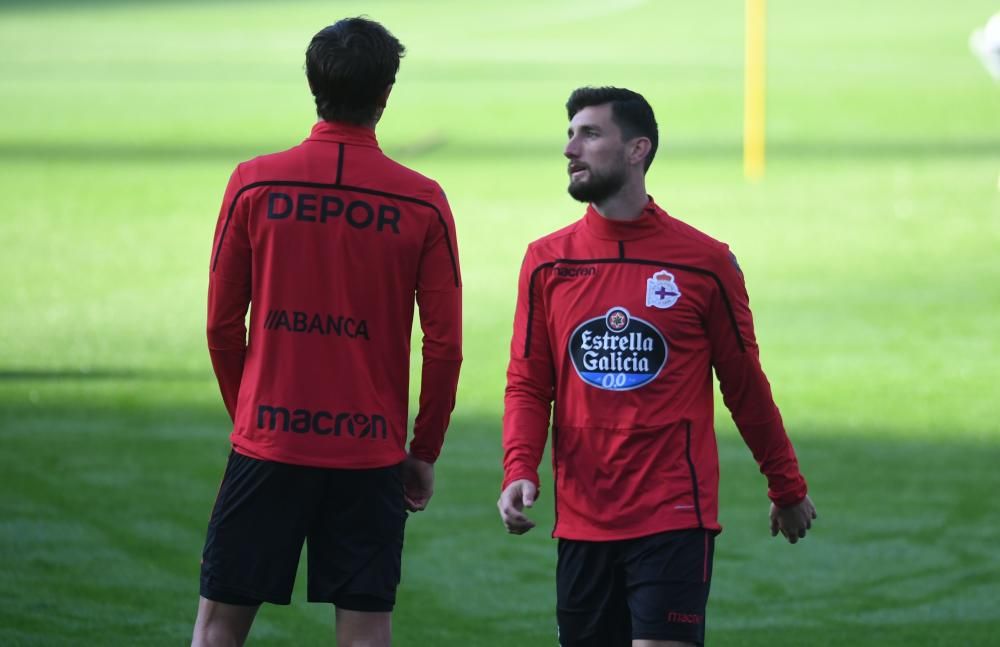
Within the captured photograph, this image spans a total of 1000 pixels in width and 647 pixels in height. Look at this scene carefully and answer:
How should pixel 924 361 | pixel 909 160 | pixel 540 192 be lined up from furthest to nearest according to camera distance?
pixel 909 160 < pixel 540 192 < pixel 924 361

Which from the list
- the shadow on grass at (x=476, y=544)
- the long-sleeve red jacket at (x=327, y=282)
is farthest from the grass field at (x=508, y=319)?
the long-sleeve red jacket at (x=327, y=282)

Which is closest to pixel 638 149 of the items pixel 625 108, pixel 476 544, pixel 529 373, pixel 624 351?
pixel 625 108

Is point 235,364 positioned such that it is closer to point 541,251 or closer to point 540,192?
point 541,251

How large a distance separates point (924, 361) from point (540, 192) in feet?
32.9

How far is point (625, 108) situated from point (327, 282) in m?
0.97

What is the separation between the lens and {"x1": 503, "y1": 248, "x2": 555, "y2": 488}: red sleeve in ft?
16.1

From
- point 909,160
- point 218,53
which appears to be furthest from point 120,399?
point 218,53

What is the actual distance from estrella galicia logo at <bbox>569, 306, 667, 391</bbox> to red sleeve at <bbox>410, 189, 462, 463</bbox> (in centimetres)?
38

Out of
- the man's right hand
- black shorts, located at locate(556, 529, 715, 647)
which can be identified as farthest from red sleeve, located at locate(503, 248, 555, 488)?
black shorts, located at locate(556, 529, 715, 647)

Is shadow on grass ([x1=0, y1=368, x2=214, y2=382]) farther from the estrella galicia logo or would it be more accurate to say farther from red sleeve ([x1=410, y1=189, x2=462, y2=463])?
the estrella galicia logo

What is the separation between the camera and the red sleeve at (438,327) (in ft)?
15.4

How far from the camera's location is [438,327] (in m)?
4.72

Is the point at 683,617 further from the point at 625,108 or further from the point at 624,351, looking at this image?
the point at 625,108

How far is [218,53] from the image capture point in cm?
4225
